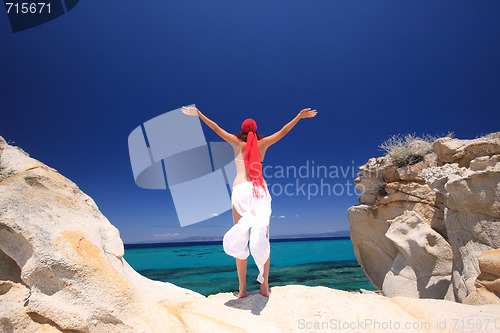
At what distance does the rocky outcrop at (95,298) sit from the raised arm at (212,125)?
178cm

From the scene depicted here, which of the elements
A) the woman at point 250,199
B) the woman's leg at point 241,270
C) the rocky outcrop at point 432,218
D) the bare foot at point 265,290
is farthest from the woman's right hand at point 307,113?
the rocky outcrop at point 432,218

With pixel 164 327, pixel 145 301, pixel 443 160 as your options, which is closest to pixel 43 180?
pixel 145 301

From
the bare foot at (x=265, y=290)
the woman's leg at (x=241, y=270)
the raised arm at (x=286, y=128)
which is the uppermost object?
the raised arm at (x=286, y=128)

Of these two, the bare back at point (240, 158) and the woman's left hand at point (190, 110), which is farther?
the woman's left hand at point (190, 110)

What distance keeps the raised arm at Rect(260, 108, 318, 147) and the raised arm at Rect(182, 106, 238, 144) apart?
0.43m

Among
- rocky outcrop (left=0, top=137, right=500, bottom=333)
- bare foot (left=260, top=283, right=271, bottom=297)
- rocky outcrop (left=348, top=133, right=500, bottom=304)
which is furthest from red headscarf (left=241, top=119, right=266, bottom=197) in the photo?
rocky outcrop (left=348, top=133, right=500, bottom=304)

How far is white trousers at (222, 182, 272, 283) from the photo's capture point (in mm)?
2791

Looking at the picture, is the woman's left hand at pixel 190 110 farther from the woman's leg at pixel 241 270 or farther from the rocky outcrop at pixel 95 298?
the rocky outcrop at pixel 95 298

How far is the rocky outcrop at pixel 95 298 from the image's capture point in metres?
2.06

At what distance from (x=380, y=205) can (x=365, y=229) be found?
1.02m

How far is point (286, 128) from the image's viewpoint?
3504mm

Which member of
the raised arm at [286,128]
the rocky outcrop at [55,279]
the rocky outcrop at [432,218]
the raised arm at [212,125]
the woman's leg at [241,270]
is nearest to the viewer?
the rocky outcrop at [55,279]

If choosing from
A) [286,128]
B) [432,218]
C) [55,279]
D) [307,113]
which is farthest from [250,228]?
[432,218]

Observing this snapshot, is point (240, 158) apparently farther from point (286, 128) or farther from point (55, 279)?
point (55, 279)
